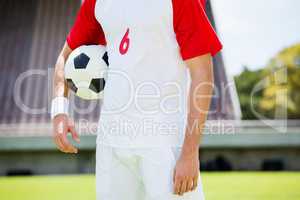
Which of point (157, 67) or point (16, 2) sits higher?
point (16, 2)

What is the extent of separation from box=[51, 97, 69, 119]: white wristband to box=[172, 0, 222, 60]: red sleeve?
0.60m

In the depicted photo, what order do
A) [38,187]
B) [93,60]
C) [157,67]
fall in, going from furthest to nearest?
[38,187] → [93,60] → [157,67]

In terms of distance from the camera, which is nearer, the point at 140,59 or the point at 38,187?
the point at 140,59

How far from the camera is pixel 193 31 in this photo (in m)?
2.03

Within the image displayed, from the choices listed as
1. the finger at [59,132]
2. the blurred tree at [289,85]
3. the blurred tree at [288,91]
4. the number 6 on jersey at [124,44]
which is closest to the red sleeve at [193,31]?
the number 6 on jersey at [124,44]

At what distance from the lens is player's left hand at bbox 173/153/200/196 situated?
197 centimetres

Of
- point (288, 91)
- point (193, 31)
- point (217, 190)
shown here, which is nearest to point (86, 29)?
point (193, 31)

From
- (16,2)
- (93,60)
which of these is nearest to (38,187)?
(93,60)

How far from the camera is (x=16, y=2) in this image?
20.0 meters

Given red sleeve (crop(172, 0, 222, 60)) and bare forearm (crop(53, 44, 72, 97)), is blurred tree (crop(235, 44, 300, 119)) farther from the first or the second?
red sleeve (crop(172, 0, 222, 60))

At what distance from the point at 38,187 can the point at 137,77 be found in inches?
290

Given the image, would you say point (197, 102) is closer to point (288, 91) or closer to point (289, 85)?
point (288, 91)

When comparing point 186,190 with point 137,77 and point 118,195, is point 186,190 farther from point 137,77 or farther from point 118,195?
point 137,77

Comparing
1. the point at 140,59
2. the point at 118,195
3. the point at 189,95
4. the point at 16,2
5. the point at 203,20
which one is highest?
the point at 16,2
